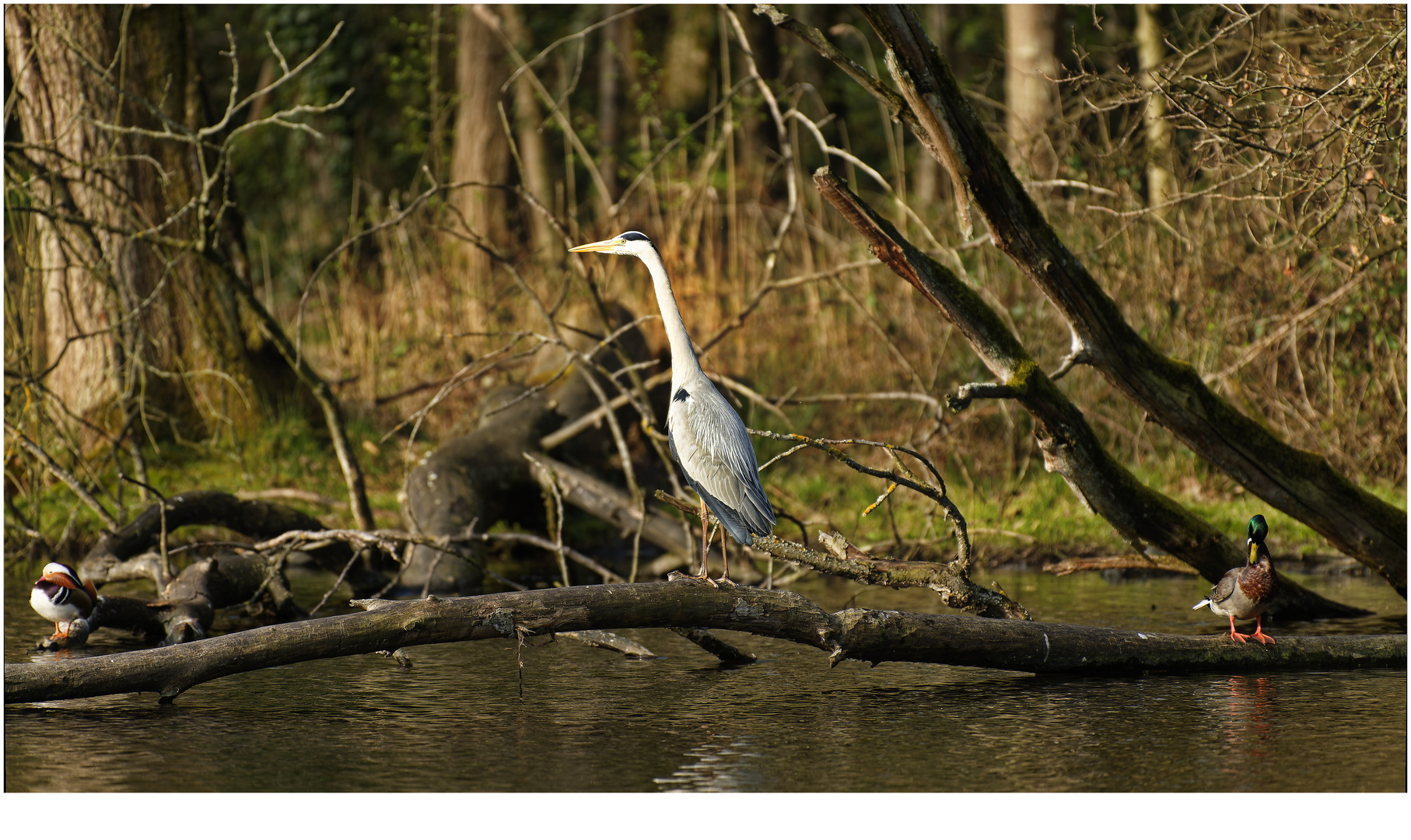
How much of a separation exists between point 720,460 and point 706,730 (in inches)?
39.7

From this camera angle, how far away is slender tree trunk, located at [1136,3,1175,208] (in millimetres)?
8703

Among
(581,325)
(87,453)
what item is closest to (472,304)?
(581,325)

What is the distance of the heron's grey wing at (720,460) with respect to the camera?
5.01m

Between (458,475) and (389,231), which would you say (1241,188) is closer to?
(458,475)

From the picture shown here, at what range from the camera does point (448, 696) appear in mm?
5250

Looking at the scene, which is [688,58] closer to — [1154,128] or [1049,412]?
[1154,128]

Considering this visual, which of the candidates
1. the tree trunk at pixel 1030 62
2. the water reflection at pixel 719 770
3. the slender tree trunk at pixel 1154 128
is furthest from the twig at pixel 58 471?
the tree trunk at pixel 1030 62

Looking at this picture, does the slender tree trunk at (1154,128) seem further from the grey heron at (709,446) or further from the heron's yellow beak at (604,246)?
the grey heron at (709,446)

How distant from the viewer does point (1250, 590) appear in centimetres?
559

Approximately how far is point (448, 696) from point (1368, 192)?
558cm

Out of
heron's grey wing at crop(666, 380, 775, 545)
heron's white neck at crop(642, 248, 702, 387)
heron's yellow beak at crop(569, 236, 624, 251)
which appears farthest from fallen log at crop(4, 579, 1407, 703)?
heron's yellow beak at crop(569, 236, 624, 251)

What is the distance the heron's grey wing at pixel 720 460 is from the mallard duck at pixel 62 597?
276 centimetres

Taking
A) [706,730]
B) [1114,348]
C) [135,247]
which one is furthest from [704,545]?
[135,247]

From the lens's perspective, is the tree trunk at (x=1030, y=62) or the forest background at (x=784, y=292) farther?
the tree trunk at (x=1030, y=62)
